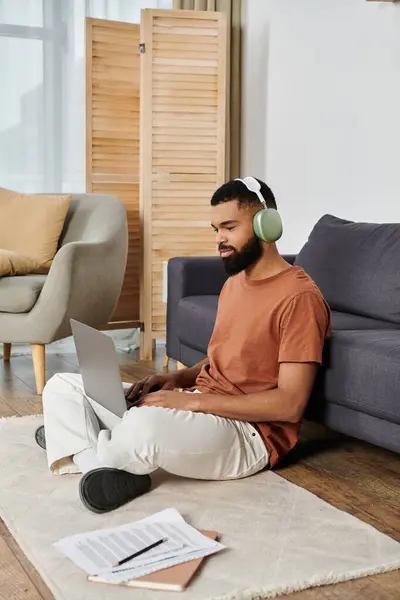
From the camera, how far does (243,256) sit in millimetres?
2420

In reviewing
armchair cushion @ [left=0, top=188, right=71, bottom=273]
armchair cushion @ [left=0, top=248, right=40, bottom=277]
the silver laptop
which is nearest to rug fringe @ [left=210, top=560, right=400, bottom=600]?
the silver laptop

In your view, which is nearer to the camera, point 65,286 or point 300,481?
point 300,481

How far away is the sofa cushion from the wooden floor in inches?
18.6

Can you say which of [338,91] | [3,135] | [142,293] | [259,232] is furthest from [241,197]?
[3,135]

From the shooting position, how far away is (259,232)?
2354 millimetres

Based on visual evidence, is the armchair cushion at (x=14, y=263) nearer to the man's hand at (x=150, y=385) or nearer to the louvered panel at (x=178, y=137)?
the louvered panel at (x=178, y=137)

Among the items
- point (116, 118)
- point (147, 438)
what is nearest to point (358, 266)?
point (147, 438)

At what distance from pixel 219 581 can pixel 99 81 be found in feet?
11.0

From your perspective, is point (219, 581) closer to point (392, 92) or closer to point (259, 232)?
point (259, 232)

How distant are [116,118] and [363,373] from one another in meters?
2.66

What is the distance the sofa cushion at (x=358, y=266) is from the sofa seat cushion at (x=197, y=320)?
41cm

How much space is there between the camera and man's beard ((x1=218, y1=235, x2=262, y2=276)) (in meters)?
2.41

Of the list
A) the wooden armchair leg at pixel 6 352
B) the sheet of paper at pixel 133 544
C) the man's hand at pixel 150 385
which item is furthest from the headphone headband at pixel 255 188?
the wooden armchair leg at pixel 6 352

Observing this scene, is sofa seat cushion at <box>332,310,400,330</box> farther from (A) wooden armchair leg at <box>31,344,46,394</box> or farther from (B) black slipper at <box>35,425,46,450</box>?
(A) wooden armchair leg at <box>31,344,46,394</box>
